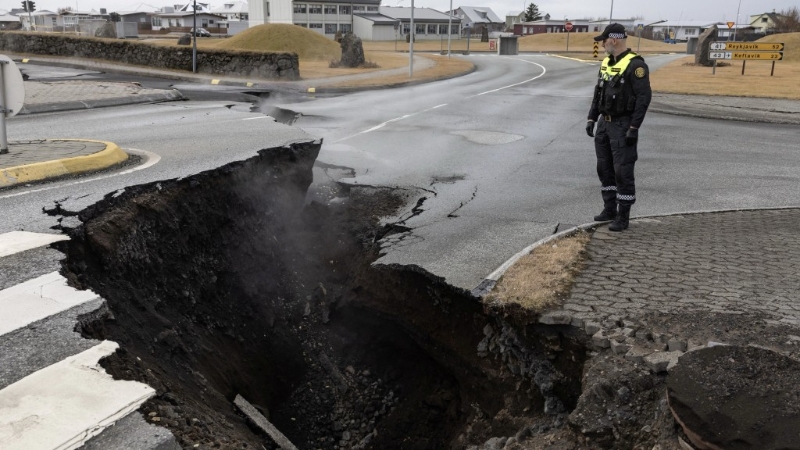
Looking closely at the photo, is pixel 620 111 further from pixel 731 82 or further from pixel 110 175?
→ pixel 731 82

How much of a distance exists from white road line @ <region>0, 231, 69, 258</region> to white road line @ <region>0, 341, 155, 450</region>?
6.33 feet

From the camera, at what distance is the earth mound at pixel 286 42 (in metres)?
31.7

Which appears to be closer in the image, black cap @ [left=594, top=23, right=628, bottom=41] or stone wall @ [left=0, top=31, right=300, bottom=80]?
black cap @ [left=594, top=23, right=628, bottom=41]

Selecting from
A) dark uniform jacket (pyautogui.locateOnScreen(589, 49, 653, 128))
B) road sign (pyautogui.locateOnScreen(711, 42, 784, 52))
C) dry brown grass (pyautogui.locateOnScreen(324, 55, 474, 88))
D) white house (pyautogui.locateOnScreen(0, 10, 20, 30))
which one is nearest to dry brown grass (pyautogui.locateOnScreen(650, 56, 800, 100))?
road sign (pyautogui.locateOnScreen(711, 42, 784, 52))

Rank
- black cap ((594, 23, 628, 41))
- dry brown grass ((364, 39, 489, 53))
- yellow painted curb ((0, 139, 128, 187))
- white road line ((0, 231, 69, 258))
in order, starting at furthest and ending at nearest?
dry brown grass ((364, 39, 489, 53))
yellow painted curb ((0, 139, 128, 187))
black cap ((594, 23, 628, 41))
white road line ((0, 231, 69, 258))

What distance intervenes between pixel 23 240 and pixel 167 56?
871 inches

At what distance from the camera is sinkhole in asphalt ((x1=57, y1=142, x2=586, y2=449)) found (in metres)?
4.62

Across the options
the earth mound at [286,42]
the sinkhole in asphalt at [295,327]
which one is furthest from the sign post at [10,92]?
the earth mound at [286,42]

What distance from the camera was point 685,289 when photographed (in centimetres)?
501

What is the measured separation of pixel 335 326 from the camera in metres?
6.95

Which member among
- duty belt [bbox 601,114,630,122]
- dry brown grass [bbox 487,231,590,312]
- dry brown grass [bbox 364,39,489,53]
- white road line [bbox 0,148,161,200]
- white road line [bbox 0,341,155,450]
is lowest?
dry brown grass [bbox 487,231,590,312]

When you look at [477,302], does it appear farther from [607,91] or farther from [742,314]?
[607,91]

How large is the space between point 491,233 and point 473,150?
4.88 m

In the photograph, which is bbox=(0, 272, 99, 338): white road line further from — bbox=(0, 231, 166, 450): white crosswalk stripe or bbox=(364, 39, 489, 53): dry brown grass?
bbox=(364, 39, 489, 53): dry brown grass
